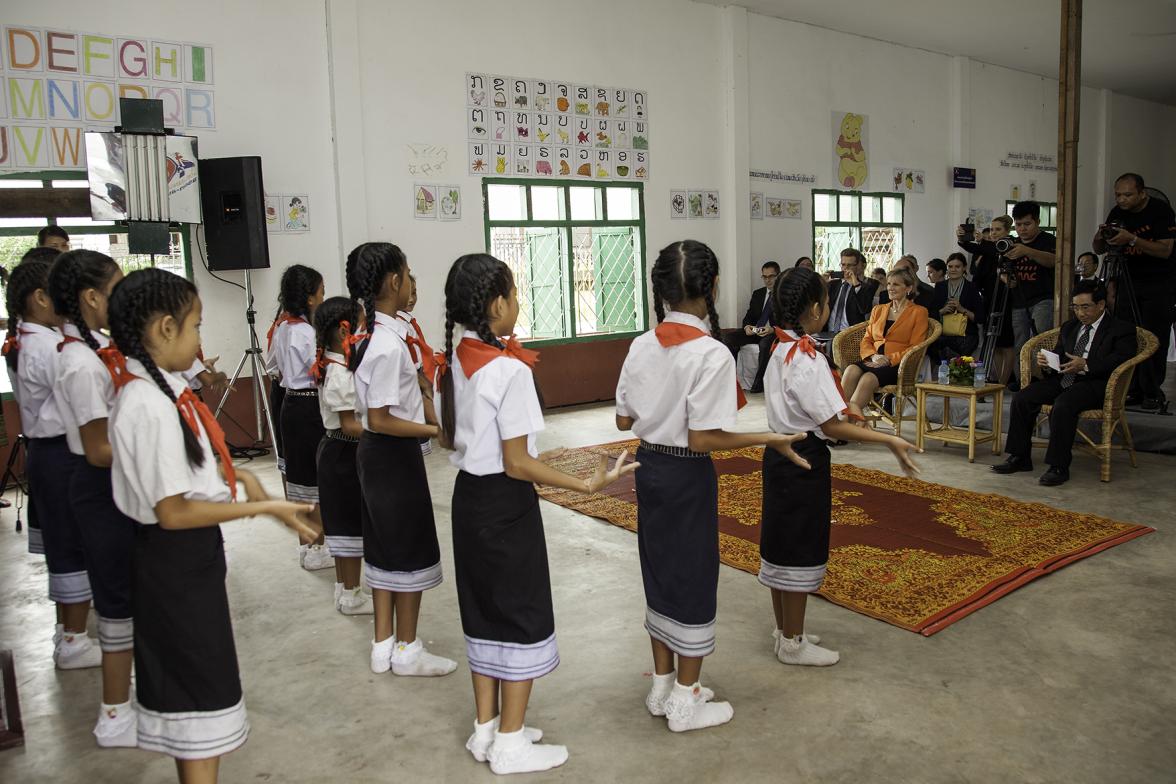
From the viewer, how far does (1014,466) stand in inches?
220

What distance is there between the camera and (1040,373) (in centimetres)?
606

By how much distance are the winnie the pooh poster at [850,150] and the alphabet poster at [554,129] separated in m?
3.18

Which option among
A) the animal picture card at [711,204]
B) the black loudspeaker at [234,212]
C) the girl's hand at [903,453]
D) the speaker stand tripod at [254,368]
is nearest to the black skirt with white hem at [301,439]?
the speaker stand tripod at [254,368]

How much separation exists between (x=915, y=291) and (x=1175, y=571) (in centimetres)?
360

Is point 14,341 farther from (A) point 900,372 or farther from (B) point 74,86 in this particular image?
(A) point 900,372

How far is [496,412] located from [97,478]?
128 cm

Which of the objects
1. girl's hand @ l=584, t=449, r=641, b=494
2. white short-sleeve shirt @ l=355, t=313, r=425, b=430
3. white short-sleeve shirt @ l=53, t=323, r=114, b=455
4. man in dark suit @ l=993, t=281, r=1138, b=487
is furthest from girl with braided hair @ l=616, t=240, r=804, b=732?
man in dark suit @ l=993, t=281, r=1138, b=487

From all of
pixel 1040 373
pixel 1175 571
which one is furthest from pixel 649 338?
pixel 1040 373

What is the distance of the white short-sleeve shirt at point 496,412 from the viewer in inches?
85.4

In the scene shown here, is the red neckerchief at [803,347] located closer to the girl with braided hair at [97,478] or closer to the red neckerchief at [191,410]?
the red neckerchief at [191,410]

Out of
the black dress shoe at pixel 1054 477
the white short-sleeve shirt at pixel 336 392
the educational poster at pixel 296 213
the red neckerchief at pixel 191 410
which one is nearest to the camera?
the red neckerchief at pixel 191 410

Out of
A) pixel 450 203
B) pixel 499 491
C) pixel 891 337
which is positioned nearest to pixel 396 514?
pixel 499 491

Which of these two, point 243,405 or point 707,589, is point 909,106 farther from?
point 707,589

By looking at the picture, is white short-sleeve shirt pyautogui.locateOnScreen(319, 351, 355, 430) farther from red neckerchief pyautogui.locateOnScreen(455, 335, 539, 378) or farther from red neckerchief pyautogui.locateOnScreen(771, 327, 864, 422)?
red neckerchief pyautogui.locateOnScreen(771, 327, 864, 422)
